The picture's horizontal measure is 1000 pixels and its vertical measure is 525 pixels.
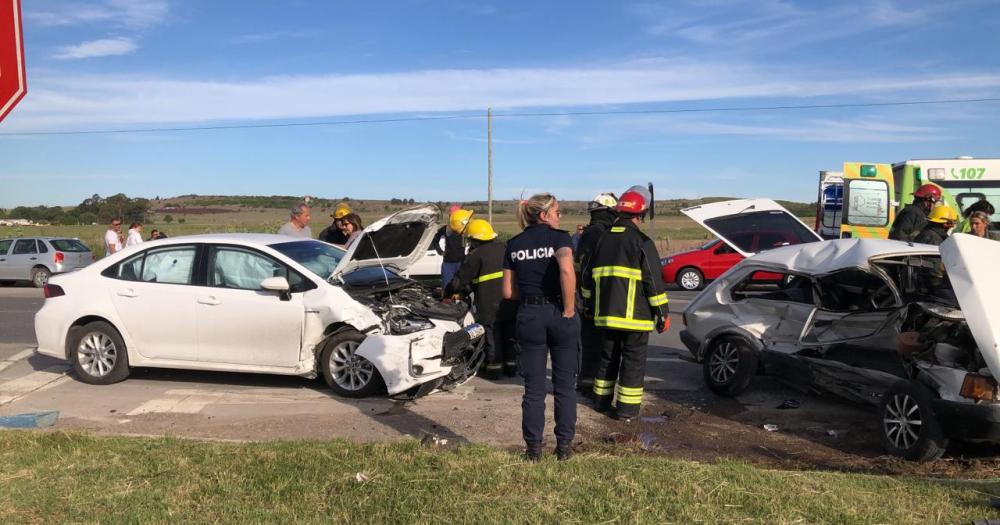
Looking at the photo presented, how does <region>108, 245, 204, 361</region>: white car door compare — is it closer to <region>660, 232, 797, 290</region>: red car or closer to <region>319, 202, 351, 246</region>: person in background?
<region>319, 202, 351, 246</region>: person in background

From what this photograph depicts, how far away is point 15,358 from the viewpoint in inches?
365

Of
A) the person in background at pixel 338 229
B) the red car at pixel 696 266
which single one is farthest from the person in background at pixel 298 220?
A: the red car at pixel 696 266

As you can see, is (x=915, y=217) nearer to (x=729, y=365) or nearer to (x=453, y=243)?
(x=729, y=365)

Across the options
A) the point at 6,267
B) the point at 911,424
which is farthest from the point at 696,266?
Answer: the point at 6,267

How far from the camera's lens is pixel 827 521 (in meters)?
3.94

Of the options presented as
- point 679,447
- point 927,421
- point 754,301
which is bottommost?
point 679,447

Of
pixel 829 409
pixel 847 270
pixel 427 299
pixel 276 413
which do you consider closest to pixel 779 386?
pixel 829 409

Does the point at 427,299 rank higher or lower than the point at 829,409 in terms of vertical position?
higher

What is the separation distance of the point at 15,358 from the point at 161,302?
3193mm

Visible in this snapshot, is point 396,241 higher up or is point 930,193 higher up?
point 930,193

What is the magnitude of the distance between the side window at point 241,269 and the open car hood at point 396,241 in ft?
1.99

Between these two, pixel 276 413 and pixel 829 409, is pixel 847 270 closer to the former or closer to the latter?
pixel 829 409

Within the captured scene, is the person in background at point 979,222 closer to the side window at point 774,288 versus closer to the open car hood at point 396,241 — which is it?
the side window at point 774,288

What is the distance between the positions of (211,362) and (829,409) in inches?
220
